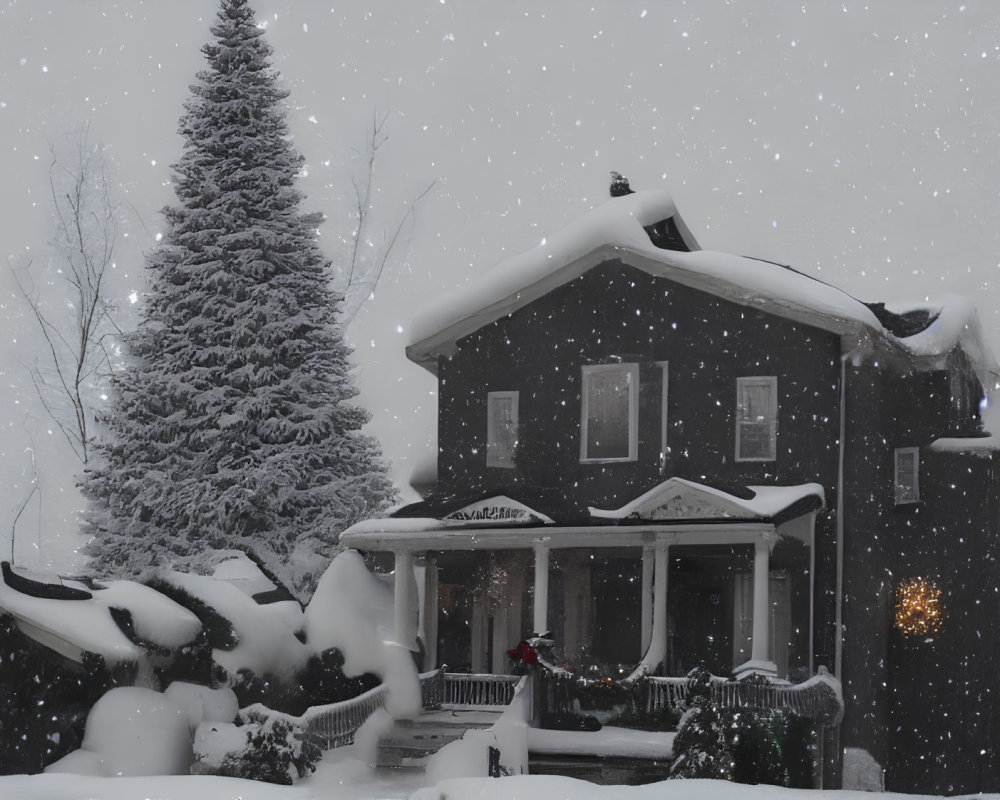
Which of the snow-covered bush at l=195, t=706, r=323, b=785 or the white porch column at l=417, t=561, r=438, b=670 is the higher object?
the white porch column at l=417, t=561, r=438, b=670

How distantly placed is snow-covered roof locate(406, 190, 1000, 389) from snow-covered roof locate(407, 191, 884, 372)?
0.05 ft

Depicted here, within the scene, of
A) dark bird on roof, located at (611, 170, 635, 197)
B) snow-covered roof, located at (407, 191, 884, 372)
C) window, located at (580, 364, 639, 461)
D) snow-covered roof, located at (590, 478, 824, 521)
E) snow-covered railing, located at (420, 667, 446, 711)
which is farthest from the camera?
dark bird on roof, located at (611, 170, 635, 197)

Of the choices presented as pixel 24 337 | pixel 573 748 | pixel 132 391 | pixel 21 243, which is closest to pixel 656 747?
pixel 573 748

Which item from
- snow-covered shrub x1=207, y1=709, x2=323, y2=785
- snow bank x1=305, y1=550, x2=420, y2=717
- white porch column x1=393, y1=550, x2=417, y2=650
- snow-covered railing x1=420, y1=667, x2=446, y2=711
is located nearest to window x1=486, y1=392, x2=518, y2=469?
white porch column x1=393, y1=550, x2=417, y2=650

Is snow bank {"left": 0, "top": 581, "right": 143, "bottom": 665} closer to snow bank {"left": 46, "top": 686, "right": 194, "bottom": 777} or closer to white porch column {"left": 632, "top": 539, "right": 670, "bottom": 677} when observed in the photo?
snow bank {"left": 46, "top": 686, "right": 194, "bottom": 777}

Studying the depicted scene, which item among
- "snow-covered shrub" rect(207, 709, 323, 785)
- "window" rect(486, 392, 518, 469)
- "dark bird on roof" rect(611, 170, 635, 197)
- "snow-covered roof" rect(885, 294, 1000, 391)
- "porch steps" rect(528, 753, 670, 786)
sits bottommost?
"porch steps" rect(528, 753, 670, 786)

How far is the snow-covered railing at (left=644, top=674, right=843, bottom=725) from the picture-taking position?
708 inches

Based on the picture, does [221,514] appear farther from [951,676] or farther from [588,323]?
[951,676]

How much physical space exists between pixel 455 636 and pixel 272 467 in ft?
17.8

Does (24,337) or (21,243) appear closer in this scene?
(24,337)

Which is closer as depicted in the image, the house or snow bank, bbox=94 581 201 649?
snow bank, bbox=94 581 201 649

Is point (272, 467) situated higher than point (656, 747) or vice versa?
point (272, 467)

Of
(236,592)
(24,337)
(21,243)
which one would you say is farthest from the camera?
(21,243)

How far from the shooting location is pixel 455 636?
2312cm
